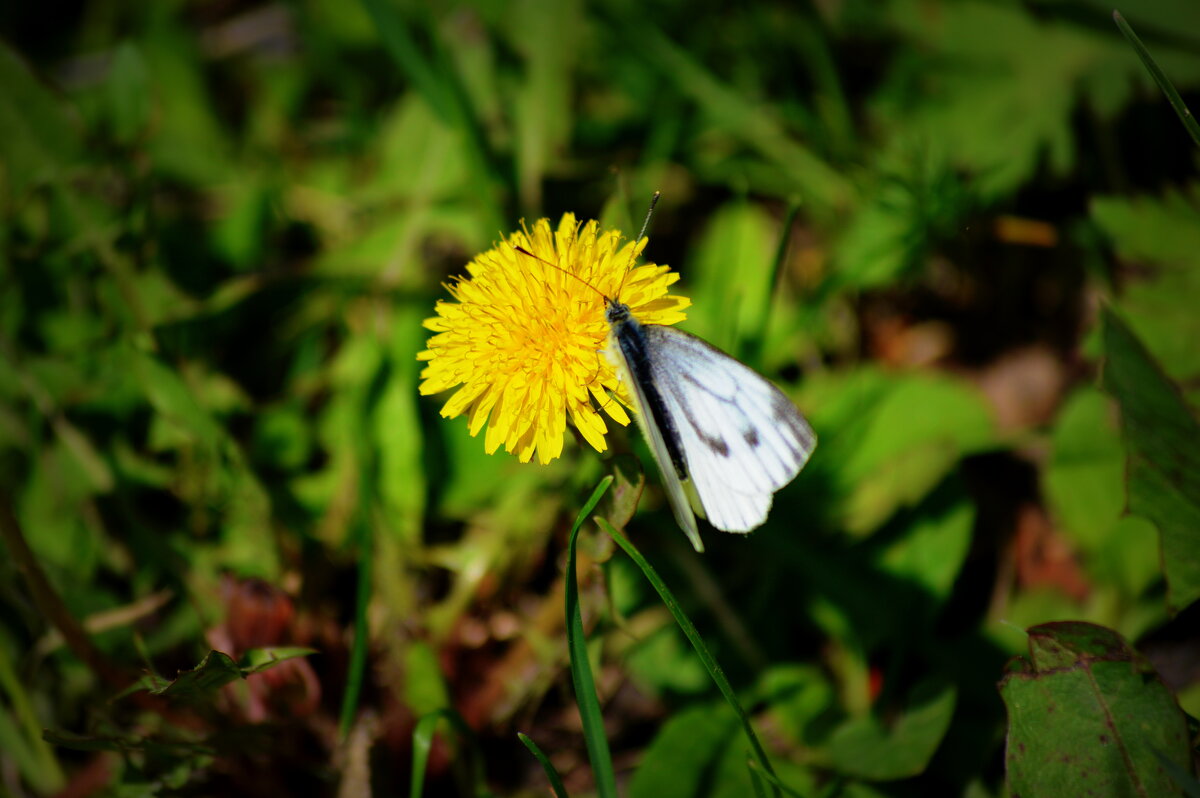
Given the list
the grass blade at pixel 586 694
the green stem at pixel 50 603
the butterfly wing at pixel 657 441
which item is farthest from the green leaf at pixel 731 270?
the green stem at pixel 50 603

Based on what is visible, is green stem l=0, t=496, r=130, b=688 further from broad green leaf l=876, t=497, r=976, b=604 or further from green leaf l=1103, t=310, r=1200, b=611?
green leaf l=1103, t=310, r=1200, b=611

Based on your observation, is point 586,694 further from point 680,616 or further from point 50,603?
point 50,603

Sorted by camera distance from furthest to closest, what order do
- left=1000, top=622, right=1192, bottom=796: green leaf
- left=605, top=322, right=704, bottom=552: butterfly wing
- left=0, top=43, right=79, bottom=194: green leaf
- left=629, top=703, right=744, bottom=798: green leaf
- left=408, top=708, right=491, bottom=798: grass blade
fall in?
1. left=0, top=43, right=79, bottom=194: green leaf
2. left=629, top=703, right=744, bottom=798: green leaf
3. left=408, top=708, right=491, bottom=798: grass blade
4. left=1000, top=622, right=1192, bottom=796: green leaf
5. left=605, top=322, right=704, bottom=552: butterfly wing

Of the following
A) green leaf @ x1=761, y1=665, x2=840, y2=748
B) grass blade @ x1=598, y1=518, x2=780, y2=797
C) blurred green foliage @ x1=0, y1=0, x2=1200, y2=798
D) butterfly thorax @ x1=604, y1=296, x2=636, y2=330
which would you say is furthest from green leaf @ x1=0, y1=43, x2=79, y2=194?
green leaf @ x1=761, y1=665, x2=840, y2=748

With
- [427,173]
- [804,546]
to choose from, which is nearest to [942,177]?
[804,546]

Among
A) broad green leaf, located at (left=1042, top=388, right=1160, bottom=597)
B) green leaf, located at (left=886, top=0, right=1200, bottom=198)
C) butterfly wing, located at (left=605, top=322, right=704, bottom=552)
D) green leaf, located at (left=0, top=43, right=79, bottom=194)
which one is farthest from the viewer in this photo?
green leaf, located at (left=0, top=43, right=79, bottom=194)

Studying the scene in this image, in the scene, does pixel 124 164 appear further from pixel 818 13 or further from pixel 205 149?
pixel 818 13

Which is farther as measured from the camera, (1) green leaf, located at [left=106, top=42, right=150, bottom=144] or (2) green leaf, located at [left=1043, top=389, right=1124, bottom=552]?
(1) green leaf, located at [left=106, top=42, right=150, bottom=144]
